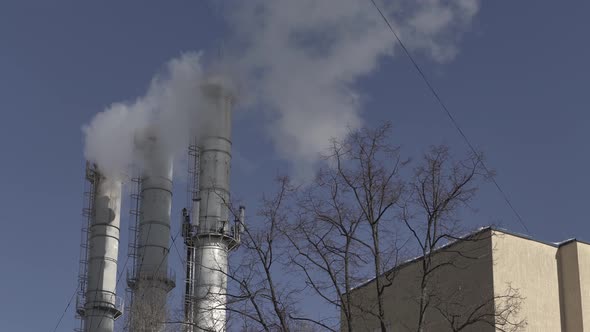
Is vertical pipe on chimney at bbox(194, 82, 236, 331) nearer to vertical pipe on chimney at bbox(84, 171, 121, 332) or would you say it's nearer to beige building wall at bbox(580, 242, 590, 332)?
vertical pipe on chimney at bbox(84, 171, 121, 332)

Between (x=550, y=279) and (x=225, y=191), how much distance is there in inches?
946

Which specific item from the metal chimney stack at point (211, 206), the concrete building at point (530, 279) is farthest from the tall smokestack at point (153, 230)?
the concrete building at point (530, 279)

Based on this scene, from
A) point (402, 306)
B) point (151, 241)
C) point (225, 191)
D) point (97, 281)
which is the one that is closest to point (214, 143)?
point (225, 191)

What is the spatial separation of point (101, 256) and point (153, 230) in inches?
144

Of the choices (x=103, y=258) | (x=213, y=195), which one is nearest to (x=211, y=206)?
(x=213, y=195)

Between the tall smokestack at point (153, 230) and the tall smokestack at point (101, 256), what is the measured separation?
244 centimetres

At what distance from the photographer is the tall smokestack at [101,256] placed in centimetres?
5603

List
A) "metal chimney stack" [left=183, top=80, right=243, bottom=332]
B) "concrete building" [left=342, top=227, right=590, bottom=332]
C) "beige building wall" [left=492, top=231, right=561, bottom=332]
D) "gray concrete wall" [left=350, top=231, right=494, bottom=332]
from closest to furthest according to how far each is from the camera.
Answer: "gray concrete wall" [left=350, top=231, right=494, bottom=332] < "concrete building" [left=342, top=227, right=590, bottom=332] < "beige building wall" [left=492, top=231, right=561, bottom=332] < "metal chimney stack" [left=183, top=80, right=243, bottom=332]

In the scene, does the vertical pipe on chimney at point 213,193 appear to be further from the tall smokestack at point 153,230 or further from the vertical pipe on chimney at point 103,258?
the vertical pipe on chimney at point 103,258

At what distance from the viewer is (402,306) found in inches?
1303

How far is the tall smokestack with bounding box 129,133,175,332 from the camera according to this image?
176 feet

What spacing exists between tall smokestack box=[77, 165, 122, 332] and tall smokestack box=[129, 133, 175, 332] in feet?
8.01

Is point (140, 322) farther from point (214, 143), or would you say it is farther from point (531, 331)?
point (531, 331)

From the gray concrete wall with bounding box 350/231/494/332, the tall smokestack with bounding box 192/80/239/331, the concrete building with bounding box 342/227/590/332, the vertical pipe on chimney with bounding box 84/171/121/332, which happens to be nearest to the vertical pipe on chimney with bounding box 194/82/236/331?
the tall smokestack with bounding box 192/80/239/331
